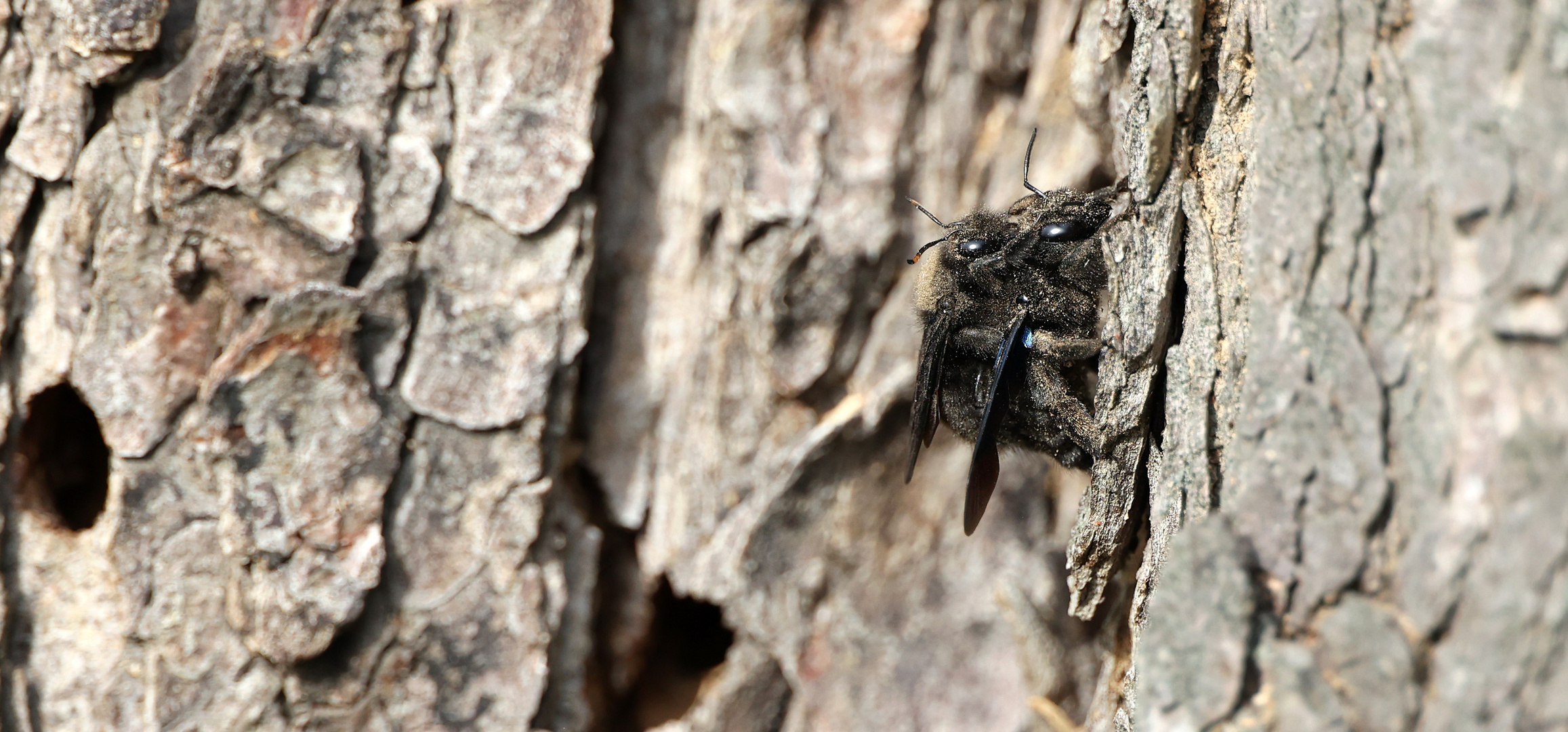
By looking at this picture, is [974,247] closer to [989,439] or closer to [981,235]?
[981,235]

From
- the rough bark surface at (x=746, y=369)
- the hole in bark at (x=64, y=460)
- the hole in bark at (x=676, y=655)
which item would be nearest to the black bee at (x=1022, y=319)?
the rough bark surface at (x=746, y=369)

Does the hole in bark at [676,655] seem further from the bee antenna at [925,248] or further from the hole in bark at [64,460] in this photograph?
the hole in bark at [64,460]

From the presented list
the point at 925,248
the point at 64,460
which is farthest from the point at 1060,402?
the point at 64,460

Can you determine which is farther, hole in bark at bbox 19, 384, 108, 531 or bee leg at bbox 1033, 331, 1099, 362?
hole in bark at bbox 19, 384, 108, 531

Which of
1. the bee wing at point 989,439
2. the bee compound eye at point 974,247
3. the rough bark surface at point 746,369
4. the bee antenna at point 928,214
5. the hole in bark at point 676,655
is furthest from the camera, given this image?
the hole in bark at point 676,655

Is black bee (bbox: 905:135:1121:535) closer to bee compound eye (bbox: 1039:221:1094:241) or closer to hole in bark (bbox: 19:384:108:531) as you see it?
bee compound eye (bbox: 1039:221:1094:241)

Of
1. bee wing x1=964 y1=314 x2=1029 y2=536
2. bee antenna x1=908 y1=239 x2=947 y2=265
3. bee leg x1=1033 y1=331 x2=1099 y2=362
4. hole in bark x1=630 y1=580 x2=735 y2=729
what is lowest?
hole in bark x1=630 y1=580 x2=735 y2=729

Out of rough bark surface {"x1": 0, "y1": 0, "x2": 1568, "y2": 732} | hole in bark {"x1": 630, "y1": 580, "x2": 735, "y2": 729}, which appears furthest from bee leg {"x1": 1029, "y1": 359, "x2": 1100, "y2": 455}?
hole in bark {"x1": 630, "y1": 580, "x2": 735, "y2": 729}

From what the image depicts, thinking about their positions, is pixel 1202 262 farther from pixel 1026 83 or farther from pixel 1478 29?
pixel 1026 83
